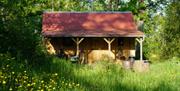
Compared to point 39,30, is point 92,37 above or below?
below

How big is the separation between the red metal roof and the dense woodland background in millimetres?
1673

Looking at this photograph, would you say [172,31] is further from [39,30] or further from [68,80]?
[68,80]

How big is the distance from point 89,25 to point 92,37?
1.70 metres

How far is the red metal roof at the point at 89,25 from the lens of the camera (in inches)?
1333

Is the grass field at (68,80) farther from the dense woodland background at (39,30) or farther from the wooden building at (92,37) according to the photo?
the wooden building at (92,37)

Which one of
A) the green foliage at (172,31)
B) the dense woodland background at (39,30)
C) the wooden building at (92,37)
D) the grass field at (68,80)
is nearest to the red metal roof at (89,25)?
the wooden building at (92,37)

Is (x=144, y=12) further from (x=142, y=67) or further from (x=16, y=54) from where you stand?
(x=16, y=54)

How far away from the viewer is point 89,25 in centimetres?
3644

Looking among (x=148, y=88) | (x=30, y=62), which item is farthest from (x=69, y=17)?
(x=148, y=88)

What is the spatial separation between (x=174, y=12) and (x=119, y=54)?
5.06 m

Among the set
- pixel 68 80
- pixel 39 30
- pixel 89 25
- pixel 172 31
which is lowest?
pixel 172 31

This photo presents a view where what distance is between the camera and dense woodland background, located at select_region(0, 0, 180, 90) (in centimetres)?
1366

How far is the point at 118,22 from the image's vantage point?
37.1 meters

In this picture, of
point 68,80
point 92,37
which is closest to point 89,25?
point 92,37
